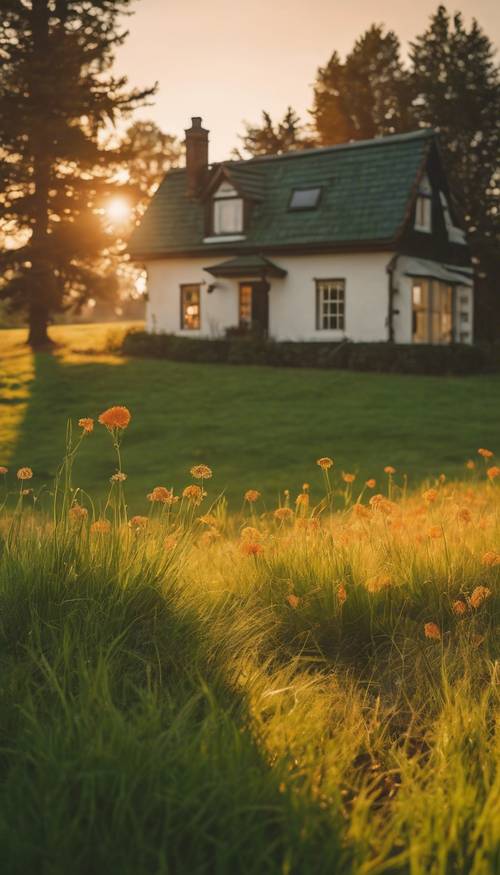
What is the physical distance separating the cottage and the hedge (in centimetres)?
258

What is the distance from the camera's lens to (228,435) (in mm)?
14922

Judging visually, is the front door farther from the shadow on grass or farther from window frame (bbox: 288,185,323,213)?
the shadow on grass

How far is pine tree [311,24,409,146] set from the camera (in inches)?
1657

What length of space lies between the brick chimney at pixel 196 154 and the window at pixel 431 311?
9.03 m

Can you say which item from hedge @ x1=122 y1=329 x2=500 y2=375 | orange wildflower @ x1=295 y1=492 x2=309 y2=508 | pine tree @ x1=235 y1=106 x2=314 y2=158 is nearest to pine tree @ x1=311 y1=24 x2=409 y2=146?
pine tree @ x1=235 y1=106 x2=314 y2=158

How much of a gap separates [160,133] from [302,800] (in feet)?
200

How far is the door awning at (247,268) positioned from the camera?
2962cm

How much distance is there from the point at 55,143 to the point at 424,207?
12428 millimetres

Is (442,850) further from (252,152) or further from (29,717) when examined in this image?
(252,152)

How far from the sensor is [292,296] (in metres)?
30.4

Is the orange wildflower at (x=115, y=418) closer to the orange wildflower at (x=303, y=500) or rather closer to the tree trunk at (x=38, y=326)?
the orange wildflower at (x=303, y=500)

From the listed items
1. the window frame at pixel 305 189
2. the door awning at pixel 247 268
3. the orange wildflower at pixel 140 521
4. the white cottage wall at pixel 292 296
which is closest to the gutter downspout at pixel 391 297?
the white cottage wall at pixel 292 296

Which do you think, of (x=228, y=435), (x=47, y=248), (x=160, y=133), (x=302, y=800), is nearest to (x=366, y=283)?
(x=47, y=248)

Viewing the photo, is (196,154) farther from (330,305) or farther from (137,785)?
(137,785)
